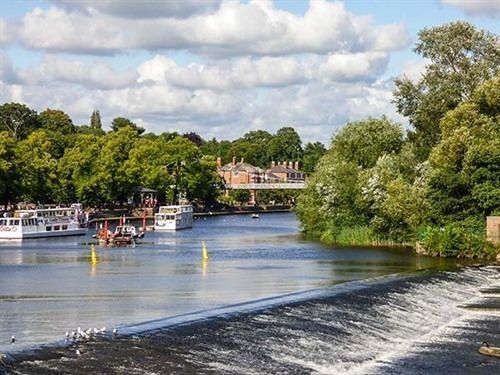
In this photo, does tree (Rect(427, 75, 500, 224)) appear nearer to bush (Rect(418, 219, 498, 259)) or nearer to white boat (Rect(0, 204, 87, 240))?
bush (Rect(418, 219, 498, 259))

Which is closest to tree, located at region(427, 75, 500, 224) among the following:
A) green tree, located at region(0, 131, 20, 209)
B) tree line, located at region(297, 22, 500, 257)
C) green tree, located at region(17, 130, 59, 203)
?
tree line, located at region(297, 22, 500, 257)

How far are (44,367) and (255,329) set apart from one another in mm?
9073

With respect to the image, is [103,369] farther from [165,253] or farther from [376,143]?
[376,143]

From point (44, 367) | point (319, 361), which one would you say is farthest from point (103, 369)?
point (319, 361)

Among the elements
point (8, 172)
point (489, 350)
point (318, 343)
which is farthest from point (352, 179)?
point (318, 343)

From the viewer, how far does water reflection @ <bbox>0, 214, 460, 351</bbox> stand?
3803 cm

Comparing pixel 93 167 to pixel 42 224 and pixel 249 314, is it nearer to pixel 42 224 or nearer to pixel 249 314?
pixel 42 224

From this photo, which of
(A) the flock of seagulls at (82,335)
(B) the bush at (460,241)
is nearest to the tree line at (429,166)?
(B) the bush at (460,241)

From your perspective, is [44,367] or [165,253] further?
[165,253]

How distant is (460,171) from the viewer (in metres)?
74.1

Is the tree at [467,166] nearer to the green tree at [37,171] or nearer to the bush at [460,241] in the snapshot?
the bush at [460,241]

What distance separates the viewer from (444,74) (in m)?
90.1

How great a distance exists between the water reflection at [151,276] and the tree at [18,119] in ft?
316

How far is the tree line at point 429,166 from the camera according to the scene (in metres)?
71.5
